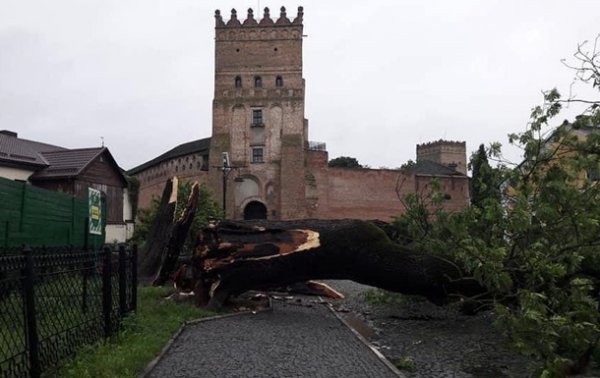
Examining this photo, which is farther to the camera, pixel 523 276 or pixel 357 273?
pixel 357 273

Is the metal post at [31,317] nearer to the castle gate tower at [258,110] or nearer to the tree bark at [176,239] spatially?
the tree bark at [176,239]

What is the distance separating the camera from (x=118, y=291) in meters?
7.76

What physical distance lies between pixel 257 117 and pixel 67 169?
19642 mm

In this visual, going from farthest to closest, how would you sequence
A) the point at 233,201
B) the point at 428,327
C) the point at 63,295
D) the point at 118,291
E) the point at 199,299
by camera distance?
the point at 233,201
the point at 199,299
the point at 428,327
the point at 118,291
the point at 63,295

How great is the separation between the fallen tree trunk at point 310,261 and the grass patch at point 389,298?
177 centimetres

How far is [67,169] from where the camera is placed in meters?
26.7

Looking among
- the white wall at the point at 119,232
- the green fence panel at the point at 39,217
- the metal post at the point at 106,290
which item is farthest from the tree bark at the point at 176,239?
the white wall at the point at 119,232

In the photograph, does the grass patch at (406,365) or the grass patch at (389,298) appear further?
the grass patch at (389,298)

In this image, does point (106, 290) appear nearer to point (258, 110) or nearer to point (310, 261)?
point (310, 261)

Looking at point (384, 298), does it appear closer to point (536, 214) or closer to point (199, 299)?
point (199, 299)

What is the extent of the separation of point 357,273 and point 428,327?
156 cm

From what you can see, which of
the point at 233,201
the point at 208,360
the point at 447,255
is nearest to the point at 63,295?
the point at 208,360

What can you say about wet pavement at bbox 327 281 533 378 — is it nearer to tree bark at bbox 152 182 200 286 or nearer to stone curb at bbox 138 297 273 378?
stone curb at bbox 138 297 273 378

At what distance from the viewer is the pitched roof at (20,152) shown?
24.9 m
